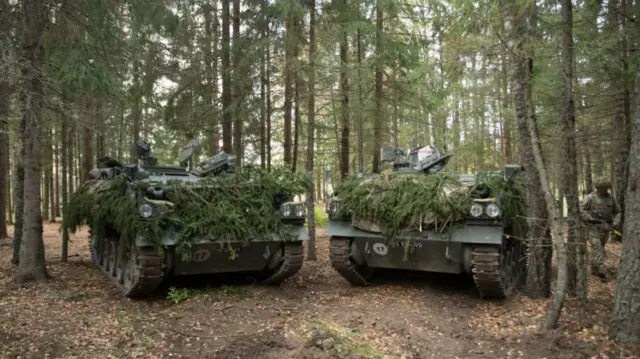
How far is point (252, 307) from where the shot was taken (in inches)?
271

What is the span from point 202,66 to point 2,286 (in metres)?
6.83

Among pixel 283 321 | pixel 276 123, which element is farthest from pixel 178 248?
pixel 276 123

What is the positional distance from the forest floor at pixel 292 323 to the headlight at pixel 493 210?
1260 mm

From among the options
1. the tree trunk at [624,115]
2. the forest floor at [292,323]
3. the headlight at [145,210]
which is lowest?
the forest floor at [292,323]

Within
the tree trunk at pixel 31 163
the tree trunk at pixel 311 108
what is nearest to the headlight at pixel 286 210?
Answer: the tree trunk at pixel 311 108

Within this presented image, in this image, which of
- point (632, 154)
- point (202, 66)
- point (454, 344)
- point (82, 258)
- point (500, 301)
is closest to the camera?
point (632, 154)

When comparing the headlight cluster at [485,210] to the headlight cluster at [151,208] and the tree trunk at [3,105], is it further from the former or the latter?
the tree trunk at [3,105]

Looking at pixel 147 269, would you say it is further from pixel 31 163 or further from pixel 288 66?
pixel 288 66

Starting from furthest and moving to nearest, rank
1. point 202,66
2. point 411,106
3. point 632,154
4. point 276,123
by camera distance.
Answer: point 276,123, point 411,106, point 202,66, point 632,154

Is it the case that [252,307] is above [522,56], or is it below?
below

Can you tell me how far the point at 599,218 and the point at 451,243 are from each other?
12.3ft

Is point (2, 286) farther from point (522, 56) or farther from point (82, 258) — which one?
point (522, 56)

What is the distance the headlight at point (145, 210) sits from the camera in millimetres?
6727

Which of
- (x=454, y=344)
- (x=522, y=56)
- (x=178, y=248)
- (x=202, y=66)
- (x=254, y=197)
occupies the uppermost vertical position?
(x=202, y=66)
